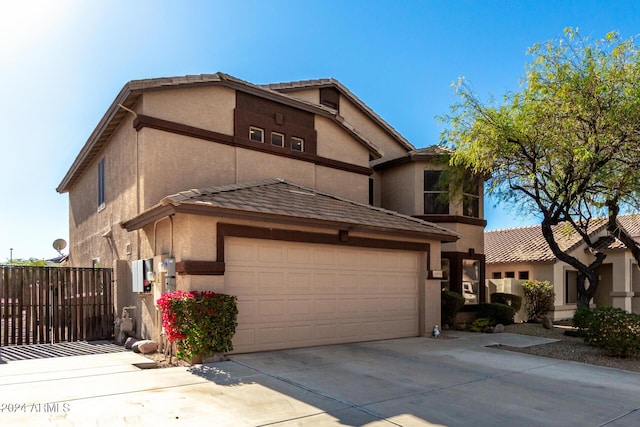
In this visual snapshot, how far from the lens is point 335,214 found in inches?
458

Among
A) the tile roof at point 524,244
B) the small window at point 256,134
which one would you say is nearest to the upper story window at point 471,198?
the tile roof at point 524,244

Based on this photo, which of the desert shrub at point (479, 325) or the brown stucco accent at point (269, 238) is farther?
the desert shrub at point (479, 325)

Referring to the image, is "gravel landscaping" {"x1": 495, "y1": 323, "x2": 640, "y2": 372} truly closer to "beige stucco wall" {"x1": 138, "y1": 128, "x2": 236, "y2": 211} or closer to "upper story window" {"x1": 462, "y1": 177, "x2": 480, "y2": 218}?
"upper story window" {"x1": 462, "y1": 177, "x2": 480, "y2": 218}

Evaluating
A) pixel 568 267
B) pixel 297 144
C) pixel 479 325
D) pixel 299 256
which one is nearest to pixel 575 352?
pixel 479 325

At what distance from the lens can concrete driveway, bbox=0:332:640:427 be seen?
5.88 metres

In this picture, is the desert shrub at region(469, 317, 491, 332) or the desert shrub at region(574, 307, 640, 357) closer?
the desert shrub at region(574, 307, 640, 357)

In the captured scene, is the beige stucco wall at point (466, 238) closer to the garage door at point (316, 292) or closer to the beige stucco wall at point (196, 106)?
the garage door at point (316, 292)

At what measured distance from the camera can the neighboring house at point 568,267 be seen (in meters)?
20.8

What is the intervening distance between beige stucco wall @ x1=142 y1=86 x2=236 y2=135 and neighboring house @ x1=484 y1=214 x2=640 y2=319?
1259 cm

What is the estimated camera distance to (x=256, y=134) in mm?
13641

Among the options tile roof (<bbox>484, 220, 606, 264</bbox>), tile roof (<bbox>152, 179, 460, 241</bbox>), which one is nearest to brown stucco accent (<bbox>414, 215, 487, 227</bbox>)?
tile roof (<bbox>152, 179, 460, 241</bbox>)

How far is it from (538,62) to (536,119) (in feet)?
5.25

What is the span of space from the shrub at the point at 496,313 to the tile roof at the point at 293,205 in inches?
133

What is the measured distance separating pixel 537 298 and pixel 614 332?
8840mm
